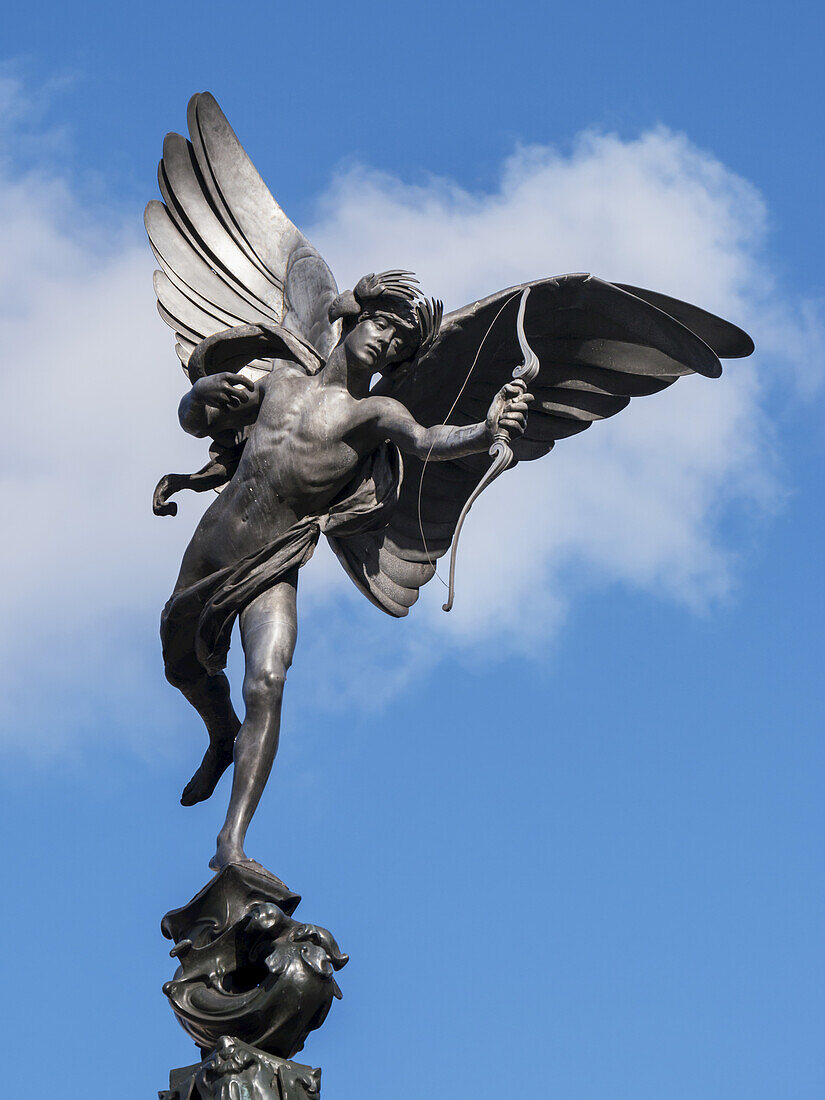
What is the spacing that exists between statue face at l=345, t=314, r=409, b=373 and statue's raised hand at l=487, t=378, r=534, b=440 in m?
1.02

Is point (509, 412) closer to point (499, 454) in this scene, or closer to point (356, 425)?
point (499, 454)

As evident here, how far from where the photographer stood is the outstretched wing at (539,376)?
9586 millimetres

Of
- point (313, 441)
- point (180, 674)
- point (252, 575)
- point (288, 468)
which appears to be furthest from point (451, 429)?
point (180, 674)

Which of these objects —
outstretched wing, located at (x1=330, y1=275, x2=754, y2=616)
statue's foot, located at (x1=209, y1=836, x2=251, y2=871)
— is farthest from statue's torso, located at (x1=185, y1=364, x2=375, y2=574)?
statue's foot, located at (x1=209, y1=836, x2=251, y2=871)

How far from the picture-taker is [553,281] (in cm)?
→ 952

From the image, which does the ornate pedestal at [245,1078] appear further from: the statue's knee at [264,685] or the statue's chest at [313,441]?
the statue's chest at [313,441]

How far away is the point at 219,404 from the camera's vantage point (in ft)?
30.8

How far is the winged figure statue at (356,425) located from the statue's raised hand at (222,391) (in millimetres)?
11

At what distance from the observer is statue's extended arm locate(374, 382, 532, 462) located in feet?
27.8

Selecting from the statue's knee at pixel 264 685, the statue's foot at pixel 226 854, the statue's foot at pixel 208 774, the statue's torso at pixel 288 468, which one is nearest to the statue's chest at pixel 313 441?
the statue's torso at pixel 288 468

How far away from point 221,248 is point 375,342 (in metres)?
2.04

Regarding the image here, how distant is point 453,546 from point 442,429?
1.88ft

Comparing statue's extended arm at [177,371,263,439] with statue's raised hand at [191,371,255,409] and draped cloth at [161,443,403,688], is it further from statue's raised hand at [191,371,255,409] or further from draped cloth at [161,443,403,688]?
draped cloth at [161,443,403,688]

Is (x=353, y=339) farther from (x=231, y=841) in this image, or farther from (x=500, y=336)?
(x=231, y=841)
